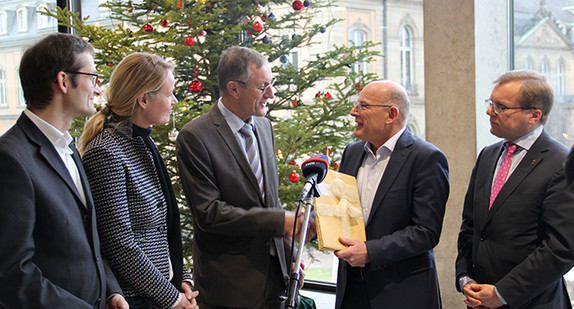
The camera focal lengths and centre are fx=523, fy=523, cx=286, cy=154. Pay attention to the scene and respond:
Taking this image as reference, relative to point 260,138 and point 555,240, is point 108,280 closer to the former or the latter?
point 260,138

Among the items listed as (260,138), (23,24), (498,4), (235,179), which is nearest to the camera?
(235,179)

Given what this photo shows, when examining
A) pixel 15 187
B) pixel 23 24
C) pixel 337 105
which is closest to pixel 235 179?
pixel 15 187

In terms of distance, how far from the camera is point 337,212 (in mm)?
2258

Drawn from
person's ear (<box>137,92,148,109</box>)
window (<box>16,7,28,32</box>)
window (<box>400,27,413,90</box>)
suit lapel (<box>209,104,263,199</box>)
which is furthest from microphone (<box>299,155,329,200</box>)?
window (<box>16,7,28,32</box>)

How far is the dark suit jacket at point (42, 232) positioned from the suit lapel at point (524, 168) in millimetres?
1647

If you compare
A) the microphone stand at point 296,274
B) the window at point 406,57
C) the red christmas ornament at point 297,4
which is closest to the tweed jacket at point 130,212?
the microphone stand at point 296,274

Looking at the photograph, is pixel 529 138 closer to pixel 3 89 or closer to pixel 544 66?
pixel 544 66

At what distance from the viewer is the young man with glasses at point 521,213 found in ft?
6.89

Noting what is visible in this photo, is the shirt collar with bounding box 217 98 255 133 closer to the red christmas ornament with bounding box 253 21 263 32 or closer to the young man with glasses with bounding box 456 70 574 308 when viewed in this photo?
the young man with glasses with bounding box 456 70 574 308

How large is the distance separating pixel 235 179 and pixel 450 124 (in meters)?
2.21

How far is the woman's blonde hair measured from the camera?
215cm

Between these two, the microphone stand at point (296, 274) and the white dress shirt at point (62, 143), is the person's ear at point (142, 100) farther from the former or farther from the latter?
the microphone stand at point (296, 274)

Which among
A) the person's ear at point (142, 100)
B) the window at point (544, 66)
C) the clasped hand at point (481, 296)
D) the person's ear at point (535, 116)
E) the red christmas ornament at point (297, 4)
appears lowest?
the clasped hand at point (481, 296)

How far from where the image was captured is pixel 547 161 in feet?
7.25
